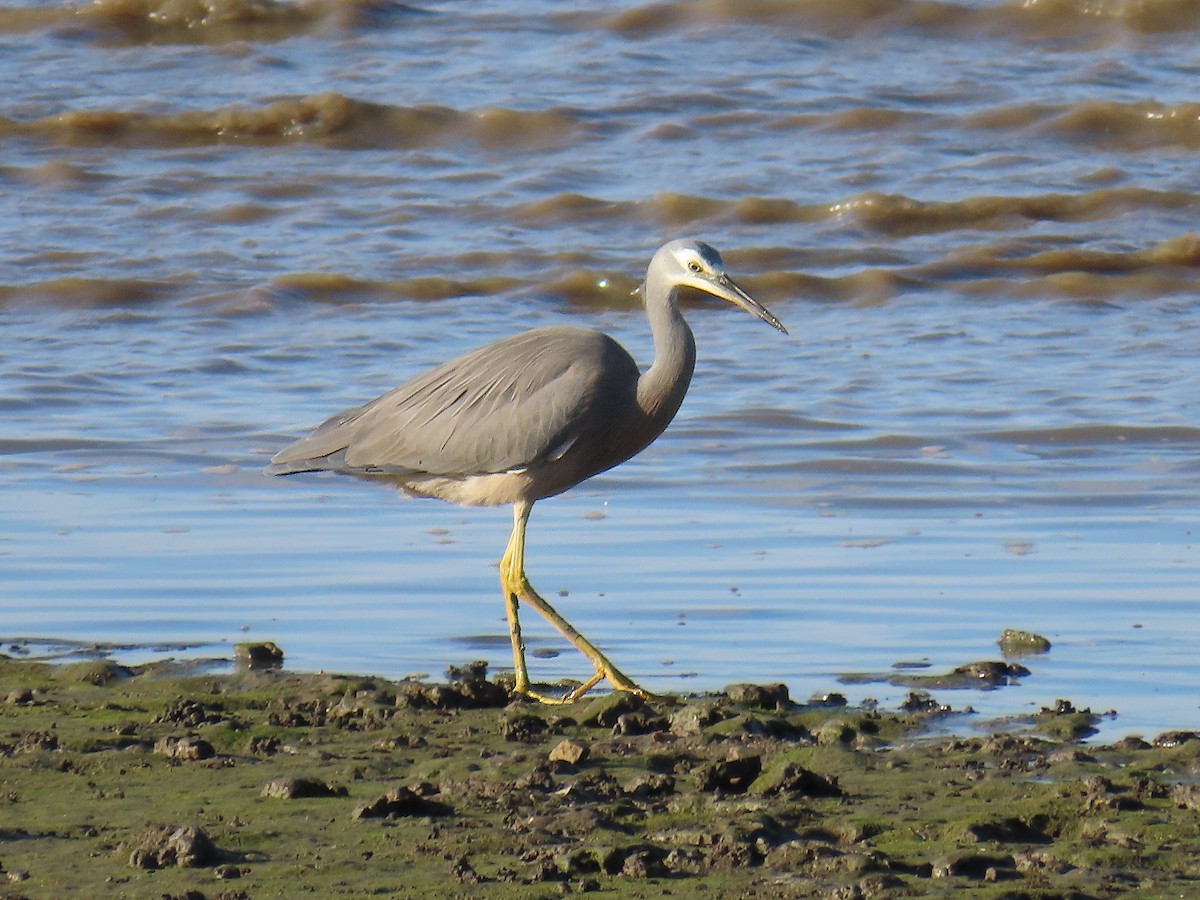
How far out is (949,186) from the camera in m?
15.8

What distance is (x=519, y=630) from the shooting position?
21.5ft

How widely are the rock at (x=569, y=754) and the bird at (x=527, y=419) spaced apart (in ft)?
4.28

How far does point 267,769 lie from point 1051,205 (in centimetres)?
1142

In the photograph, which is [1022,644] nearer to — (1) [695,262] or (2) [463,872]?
(1) [695,262]

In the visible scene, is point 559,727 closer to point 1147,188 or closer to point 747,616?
point 747,616

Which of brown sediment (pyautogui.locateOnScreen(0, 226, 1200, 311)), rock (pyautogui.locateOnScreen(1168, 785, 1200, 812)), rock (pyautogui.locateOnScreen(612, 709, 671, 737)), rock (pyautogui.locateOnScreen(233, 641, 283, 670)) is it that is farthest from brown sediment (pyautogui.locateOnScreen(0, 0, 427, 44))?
rock (pyautogui.locateOnScreen(1168, 785, 1200, 812))

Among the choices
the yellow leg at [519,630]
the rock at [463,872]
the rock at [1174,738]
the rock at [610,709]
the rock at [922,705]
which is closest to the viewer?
the rock at [463,872]

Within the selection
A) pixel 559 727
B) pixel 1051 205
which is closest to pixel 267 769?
pixel 559 727

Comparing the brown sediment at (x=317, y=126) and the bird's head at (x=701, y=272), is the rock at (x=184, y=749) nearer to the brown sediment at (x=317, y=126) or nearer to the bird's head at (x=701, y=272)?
the bird's head at (x=701, y=272)

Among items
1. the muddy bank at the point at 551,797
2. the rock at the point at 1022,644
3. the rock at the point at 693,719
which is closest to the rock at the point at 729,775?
the muddy bank at the point at 551,797

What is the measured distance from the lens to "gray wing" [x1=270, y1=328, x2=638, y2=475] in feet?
21.8

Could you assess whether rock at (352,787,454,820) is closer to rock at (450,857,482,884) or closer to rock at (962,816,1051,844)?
rock at (450,857,482,884)

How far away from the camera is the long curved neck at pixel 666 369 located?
22.3 ft

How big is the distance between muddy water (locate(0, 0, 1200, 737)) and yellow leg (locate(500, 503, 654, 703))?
21cm
